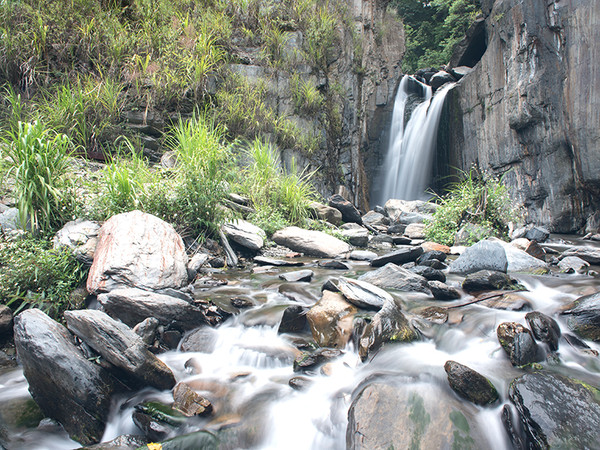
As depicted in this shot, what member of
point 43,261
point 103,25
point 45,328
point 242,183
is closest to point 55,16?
point 103,25

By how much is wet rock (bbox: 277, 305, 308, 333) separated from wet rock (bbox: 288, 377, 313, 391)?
57 centimetres

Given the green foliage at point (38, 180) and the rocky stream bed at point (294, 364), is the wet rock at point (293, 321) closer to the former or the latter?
the rocky stream bed at point (294, 364)

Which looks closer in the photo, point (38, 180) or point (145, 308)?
point (145, 308)

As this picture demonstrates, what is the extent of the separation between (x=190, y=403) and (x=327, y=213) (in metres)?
5.80

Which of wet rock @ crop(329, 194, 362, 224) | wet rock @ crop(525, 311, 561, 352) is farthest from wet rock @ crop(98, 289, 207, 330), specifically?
wet rock @ crop(329, 194, 362, 224)

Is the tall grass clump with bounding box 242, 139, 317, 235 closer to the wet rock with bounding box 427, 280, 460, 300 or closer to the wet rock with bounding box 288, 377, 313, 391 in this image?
the wet rock with bounding box 427, 280, 460, 300

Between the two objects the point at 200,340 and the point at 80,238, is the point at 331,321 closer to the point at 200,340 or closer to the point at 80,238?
the point at 200,340

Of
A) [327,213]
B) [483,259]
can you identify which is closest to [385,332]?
[483,259]

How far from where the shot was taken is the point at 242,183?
260 inches

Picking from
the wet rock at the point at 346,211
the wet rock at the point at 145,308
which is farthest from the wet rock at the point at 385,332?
the wet rock at the point at 346,211

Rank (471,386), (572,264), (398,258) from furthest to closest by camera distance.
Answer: (398,258)
(572,264)
(471,386)

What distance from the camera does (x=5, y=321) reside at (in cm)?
249

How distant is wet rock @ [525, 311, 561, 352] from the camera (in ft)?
7.25

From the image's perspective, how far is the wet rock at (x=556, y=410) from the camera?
4.90ft
